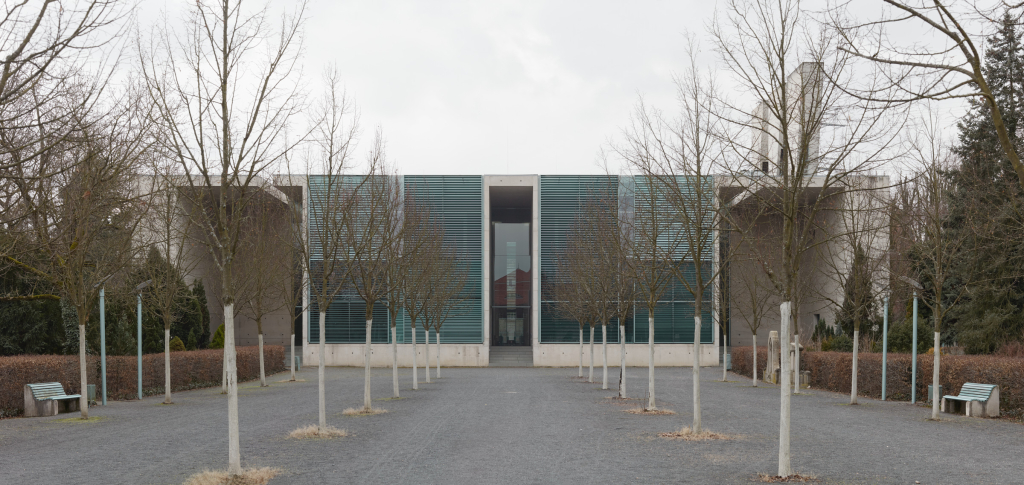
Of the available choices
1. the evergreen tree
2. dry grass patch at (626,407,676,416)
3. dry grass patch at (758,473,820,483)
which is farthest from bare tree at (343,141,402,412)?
the evergreen tree

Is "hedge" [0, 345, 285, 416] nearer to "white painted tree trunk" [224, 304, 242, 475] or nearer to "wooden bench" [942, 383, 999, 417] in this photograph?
"white painted tree trunk" [224, 304, 242, 475]

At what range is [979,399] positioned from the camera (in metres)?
17.3

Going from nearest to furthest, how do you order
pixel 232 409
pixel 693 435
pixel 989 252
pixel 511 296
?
pixel 232 409, pixel 693 435, pixel 989 252, pixel 511 296

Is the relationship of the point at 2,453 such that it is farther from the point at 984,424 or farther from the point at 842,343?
the point at 842,343

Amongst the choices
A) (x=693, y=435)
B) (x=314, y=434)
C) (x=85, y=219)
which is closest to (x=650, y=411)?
(x=693, y=435)

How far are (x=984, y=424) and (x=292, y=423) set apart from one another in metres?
14.0

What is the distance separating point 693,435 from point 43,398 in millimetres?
14546

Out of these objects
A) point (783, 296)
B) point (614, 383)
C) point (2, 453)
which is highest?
point (783, 296)

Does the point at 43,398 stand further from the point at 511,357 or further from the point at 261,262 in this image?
the point at 511,357

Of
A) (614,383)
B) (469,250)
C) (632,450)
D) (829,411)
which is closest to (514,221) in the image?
(469,250)

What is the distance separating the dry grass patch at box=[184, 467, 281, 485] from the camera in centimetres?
911

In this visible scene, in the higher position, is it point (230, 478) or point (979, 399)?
point (230, 478)

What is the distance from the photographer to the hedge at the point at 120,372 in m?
17.8

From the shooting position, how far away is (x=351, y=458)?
1125cm
